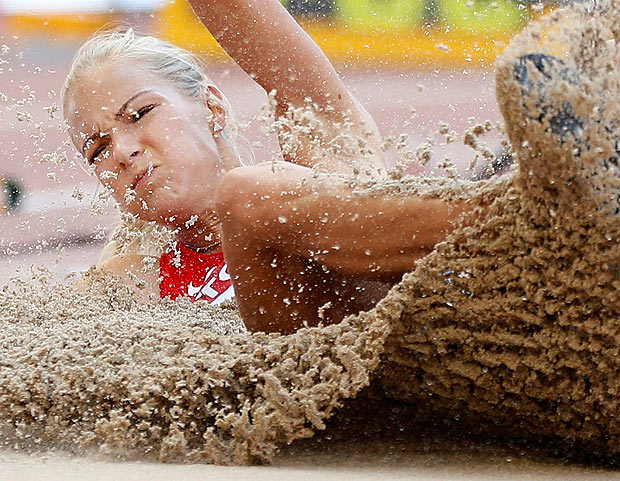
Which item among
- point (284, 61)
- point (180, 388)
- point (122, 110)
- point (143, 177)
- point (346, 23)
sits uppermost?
point (346, 23)

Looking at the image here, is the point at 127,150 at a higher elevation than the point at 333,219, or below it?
higher

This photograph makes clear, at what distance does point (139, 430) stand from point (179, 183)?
81cm

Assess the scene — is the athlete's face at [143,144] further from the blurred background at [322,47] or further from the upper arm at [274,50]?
the blurred background at [322,47]

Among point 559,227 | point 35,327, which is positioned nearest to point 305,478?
point 559,227

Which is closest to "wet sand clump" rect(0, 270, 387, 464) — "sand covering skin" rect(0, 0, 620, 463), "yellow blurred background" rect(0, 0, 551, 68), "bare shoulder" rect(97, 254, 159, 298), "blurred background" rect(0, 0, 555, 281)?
"sand covering skin" rect(0, 0, 620, 463)

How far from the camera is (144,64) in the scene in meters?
2.05

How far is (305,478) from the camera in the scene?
3.36 ft

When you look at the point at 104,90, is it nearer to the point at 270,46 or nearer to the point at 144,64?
the point at 144,64

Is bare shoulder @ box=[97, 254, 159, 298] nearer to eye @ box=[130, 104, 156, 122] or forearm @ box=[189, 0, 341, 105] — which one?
eye @ box=[130, 104, 156, 122]

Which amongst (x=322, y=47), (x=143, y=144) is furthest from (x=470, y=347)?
(x=322, y=47)

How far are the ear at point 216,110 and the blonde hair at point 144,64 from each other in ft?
0.03

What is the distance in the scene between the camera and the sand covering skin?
937 mm

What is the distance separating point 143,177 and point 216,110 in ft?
1.00

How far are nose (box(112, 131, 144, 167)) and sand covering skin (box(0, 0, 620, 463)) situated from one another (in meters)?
0.63
